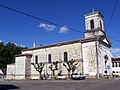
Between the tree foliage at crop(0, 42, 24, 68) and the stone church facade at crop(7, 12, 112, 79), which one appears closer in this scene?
the stone church facade at crop(7, 12, 112, 79)

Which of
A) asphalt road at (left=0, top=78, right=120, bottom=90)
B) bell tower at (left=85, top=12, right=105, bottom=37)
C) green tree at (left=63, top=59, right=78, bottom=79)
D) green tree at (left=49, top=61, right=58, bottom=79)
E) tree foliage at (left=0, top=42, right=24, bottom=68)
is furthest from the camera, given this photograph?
tree foliage at (left=0, top=42, right=24, bottom=68)

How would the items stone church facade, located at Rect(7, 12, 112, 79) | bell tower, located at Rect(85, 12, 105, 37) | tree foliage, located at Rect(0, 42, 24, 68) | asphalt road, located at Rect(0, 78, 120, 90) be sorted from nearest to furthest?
asphalt road, located at Rect(0, 78, 120, 90) < stone church facade, located at Rect(7, 12, 112, 79) < bell tower, located at Rect(85, 12, 105, 37) < tree foliage, located at Rect(0, 42, 24, 68)

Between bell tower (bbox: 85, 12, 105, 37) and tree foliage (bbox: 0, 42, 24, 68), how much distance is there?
3641 cm

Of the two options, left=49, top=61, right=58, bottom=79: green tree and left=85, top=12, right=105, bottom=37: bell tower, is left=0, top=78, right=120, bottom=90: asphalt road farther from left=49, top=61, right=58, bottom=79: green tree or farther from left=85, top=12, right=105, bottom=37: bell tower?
left=85, top=12, right=105, bottom=37: bell tower

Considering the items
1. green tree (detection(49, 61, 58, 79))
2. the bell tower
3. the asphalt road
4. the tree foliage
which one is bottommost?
the asphalt road

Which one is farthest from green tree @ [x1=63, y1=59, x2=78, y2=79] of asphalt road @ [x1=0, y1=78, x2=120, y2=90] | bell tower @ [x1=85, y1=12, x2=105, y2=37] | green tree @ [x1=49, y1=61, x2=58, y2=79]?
asphalt road @ [x1=0, y1=78, x2=120, y2=90]

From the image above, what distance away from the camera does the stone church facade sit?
41.7m

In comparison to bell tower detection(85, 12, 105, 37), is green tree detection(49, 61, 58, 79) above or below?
below

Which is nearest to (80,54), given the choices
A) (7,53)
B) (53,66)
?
(53,66)

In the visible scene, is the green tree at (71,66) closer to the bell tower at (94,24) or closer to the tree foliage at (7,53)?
the bell tower at (94,24)

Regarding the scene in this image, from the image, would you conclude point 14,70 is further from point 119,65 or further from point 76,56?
point 119,65

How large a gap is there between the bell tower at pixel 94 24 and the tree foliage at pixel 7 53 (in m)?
36.4

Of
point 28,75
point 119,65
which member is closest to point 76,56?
point 28,75

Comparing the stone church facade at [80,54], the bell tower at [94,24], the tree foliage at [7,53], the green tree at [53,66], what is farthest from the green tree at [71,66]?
the tree foliage at [7,53]
